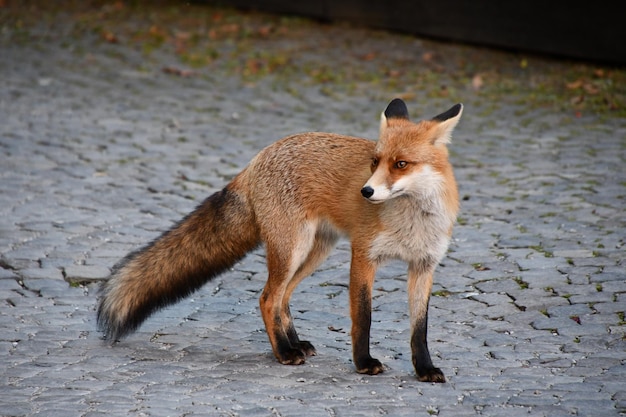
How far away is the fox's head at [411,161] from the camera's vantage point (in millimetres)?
4883

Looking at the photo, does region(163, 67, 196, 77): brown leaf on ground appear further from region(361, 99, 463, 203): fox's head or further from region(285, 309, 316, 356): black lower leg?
region(361, 99, 463, 203): fox's head

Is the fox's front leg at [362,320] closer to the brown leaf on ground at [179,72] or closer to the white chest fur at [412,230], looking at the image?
the white chest fur at [412,230]

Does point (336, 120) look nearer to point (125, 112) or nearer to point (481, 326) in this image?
point (125, 112)

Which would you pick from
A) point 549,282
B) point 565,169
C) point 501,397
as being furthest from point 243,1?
point 501,397

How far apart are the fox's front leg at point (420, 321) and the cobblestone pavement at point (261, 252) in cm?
10

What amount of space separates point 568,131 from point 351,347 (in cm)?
626

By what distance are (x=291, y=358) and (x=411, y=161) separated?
4.42 ft

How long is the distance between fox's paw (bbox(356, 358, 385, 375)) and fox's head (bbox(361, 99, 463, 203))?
918 mm

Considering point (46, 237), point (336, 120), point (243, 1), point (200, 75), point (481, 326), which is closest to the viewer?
point (481, 326)

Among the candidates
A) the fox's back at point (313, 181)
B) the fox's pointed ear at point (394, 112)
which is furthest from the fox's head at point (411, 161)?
the fox's back at point (313, 181)

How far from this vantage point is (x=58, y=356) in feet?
17.6

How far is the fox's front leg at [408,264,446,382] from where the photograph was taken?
5.08m

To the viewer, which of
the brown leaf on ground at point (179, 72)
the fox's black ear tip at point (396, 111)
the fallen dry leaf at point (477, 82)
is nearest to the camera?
the fox's black ear tip at point (396, 111)

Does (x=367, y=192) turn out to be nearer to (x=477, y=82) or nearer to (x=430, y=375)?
(x=430, y=375)
